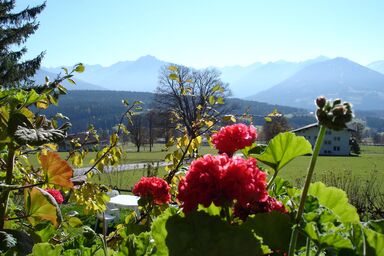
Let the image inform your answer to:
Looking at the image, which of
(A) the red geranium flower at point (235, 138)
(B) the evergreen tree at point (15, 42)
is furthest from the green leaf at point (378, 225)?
(B) the evergreen tree at point (15, 42)

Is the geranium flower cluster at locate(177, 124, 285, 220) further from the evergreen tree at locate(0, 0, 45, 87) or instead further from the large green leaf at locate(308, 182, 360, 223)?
the evergreen tree at locate(0, 0, 45, 87)

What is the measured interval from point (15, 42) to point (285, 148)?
21.3 m

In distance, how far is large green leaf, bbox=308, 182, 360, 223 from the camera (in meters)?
0.62

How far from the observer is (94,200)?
1937mm

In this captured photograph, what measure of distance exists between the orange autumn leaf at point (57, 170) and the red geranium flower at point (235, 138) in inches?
14.6

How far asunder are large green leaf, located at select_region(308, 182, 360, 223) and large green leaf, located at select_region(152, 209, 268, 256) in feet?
0.49

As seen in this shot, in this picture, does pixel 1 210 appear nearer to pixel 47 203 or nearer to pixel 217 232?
pixel 47 203

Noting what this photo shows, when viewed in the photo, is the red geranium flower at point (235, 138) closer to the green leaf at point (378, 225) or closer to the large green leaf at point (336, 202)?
the large green leaf at point (336, 202)

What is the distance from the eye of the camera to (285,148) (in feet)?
2.31

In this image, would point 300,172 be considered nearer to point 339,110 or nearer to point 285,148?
point 285,148

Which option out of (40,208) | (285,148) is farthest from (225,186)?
(40,208)

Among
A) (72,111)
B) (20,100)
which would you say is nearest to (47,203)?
(20,100)

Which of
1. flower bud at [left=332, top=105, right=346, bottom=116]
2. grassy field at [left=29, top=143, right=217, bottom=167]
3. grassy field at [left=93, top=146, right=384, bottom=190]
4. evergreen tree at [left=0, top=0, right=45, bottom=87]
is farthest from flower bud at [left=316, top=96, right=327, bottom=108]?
evergreen tree at [left=0, top=0, right=45, bottom=87]

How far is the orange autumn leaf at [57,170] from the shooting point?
3.05 ft
